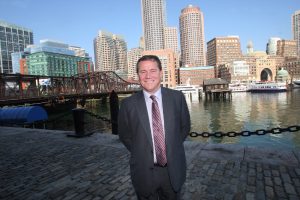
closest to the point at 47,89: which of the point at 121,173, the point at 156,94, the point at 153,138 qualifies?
the point at 121,173

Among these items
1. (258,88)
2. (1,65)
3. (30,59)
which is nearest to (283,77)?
(258,88)

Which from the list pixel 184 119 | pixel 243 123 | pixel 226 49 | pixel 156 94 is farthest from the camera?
pixel 226 49

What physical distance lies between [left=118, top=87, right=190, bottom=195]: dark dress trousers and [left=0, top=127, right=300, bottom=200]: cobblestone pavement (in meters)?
1.76

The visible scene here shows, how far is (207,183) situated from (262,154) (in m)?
2.49

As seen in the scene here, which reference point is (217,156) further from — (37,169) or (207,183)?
(37,169)

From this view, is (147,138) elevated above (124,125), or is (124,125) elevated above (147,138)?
(124,125)

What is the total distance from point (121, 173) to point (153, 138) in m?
3.30

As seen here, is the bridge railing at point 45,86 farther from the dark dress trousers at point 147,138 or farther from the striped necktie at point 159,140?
the striped necktie at point 159,140

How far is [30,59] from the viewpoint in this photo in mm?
166125

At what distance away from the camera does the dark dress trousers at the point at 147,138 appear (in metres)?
2.78

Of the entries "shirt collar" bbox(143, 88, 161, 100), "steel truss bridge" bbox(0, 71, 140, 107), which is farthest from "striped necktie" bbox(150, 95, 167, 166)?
"steel truss bridge" bbox(0, 71, 140, 107)

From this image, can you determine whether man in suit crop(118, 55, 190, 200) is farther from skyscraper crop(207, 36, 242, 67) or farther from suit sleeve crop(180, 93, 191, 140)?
skyscraper crop(207, 36, 242, 67)

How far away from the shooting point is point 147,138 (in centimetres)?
278

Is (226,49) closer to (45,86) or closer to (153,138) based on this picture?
(45,86)
